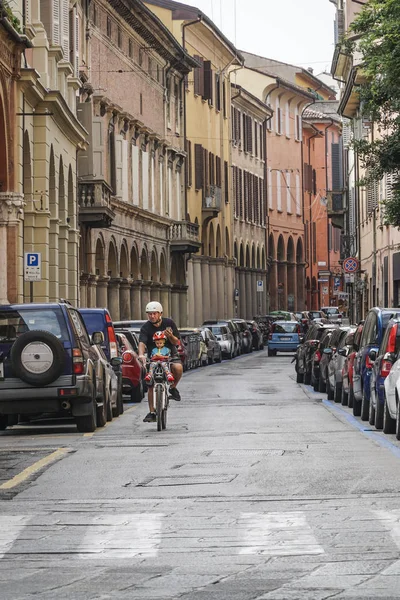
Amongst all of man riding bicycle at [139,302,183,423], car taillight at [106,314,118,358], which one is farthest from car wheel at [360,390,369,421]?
car taillight at [106,314,118,358]

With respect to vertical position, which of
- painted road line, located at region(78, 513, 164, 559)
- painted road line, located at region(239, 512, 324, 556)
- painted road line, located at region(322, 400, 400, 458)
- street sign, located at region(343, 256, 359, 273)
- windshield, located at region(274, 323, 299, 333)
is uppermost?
street sign, located at region(343, 256, 359, 273)

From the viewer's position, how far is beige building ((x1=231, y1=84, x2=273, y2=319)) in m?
88.8

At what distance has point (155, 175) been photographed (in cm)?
6619

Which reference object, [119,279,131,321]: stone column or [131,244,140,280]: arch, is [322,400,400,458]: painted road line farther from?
[131,244,140,280]: arch

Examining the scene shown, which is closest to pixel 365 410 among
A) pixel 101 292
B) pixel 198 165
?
pixel 101 292

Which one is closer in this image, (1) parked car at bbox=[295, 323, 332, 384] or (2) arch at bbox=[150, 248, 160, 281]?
(1) parked car at bbox=[295, 323, 332, 384]

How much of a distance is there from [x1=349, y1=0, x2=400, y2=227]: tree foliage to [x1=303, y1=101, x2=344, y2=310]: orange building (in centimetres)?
7766

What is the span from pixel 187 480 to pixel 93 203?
117 ft

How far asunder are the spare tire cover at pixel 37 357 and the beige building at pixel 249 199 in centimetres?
6594

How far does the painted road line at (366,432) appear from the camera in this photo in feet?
55.5

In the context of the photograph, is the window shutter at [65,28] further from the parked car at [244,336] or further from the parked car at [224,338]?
the parked car at [244,336]

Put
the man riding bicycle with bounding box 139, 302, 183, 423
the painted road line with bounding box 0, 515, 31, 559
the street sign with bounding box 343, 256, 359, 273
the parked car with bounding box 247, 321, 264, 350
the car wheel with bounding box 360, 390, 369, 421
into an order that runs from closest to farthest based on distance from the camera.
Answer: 1. the painted road line with bounding box 0, 515, 31, 559
2. the man riding bicycle with bounding box 139, 302, 183, 423
3. the car wheel with bounding box 360, 390, 369, 421
4. the street sign with bounding box 343, 256, 359, 273
5. the parked car with bounding box 247, 321, 264, 350

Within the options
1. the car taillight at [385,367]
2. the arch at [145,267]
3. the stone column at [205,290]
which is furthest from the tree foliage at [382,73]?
the stone column at [205,290]

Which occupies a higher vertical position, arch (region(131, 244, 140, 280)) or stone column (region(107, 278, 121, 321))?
arch (region(131, 244, 140, 280))
